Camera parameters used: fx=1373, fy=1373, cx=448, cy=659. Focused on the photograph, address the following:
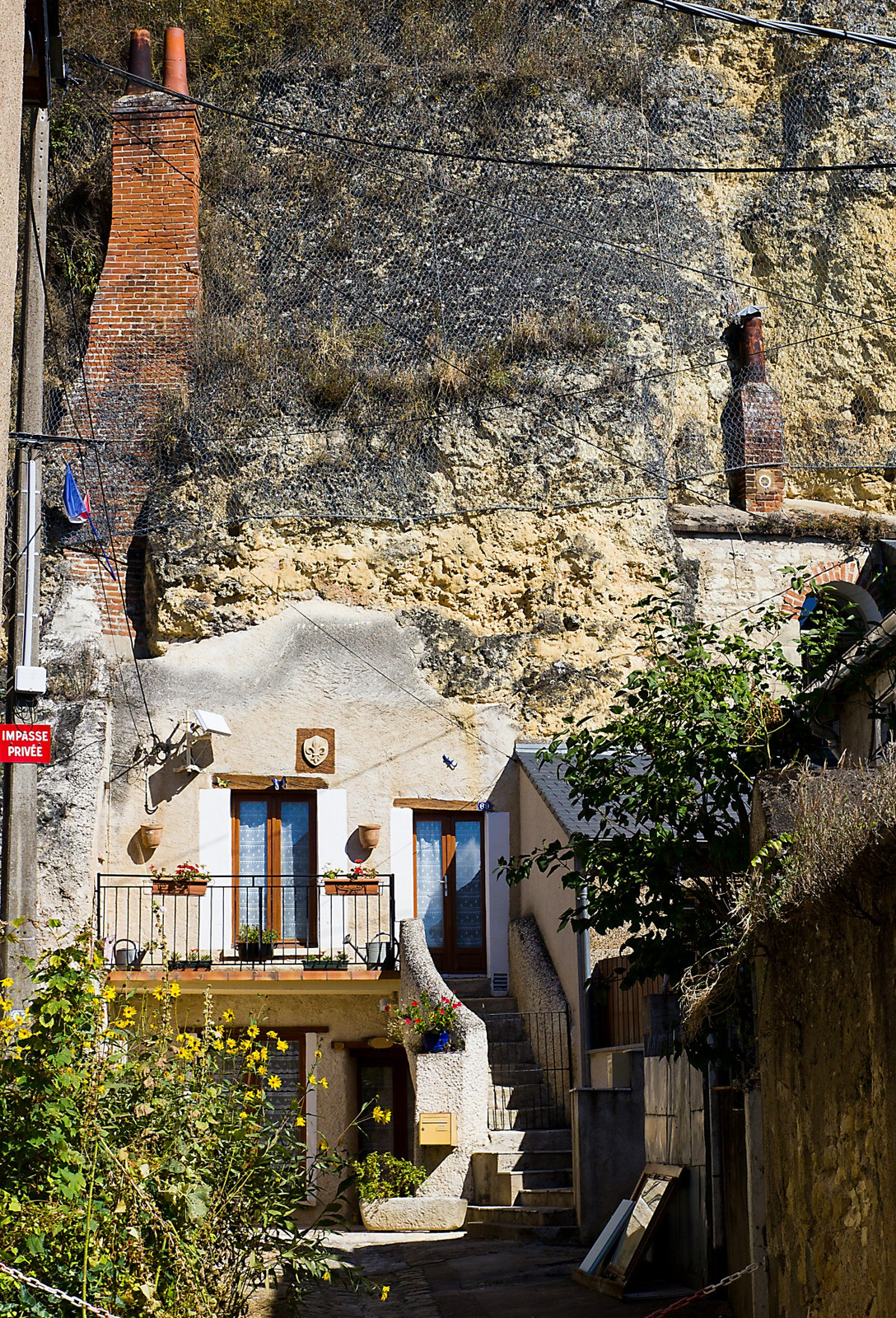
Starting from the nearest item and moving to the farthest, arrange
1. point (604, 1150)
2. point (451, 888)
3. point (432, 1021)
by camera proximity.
Answer: point (604, 1150)
point (432, 1021)
point (451, 888)

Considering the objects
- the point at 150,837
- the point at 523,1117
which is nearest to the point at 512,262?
the point at 150,837

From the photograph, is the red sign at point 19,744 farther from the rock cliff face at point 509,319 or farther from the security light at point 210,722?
the rock cliff face at point 509,319

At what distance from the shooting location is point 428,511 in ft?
52.6

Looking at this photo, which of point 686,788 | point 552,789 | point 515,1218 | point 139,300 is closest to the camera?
point 686,788

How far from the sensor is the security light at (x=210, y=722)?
47.0 ft

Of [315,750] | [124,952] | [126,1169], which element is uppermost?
[315,750]

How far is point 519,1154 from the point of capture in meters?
11.3

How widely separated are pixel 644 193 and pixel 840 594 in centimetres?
616

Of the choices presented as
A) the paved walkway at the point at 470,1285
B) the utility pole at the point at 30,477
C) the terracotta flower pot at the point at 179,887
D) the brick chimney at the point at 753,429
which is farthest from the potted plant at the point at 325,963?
the brick chimney at the point at 753,429

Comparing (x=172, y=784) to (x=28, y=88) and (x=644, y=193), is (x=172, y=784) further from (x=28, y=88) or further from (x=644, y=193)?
(x=644, y=193)

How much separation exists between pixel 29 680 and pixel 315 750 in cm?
532

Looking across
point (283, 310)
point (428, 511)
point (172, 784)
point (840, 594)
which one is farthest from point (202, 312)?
point (840, 594)

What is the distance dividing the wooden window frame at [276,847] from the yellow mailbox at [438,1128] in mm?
3488

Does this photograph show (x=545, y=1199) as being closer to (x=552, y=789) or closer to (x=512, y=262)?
(x=552, y=789)
